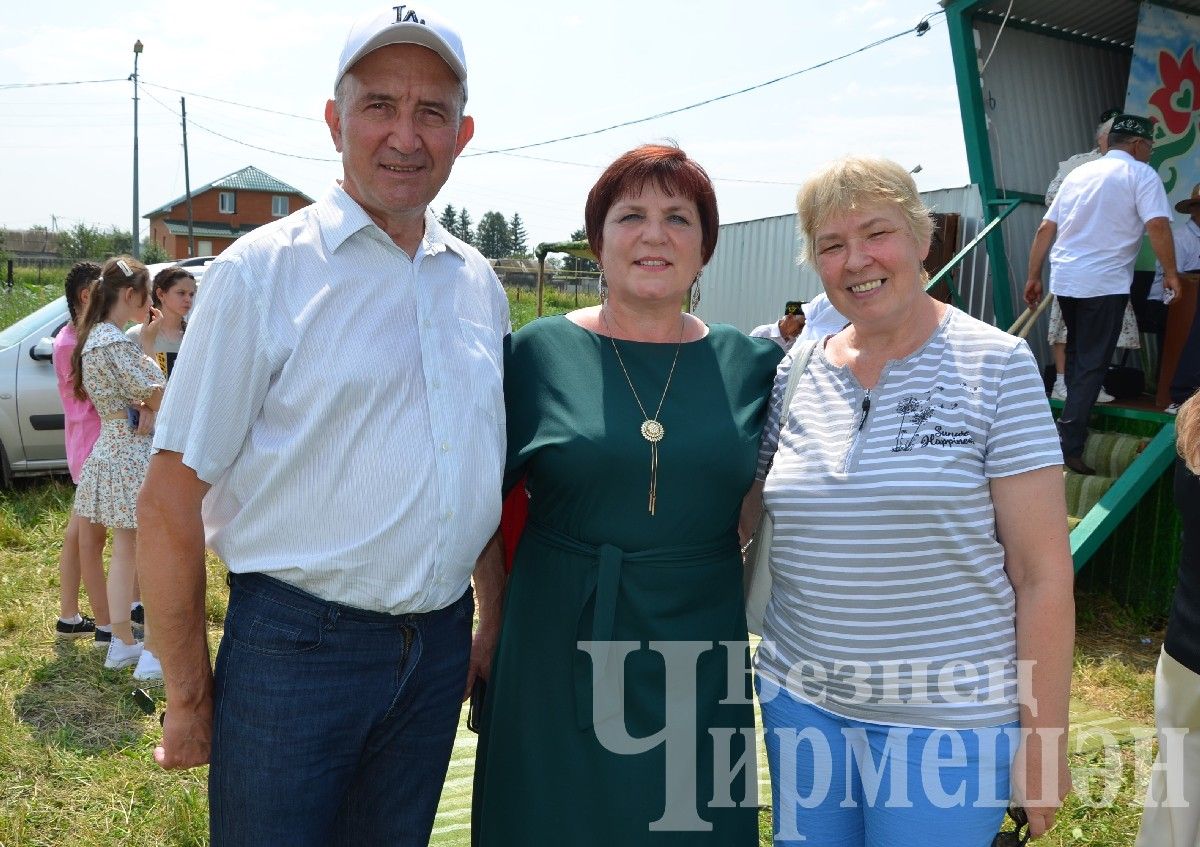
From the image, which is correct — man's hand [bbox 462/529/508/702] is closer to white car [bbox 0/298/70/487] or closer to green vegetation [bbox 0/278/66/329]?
white car [bbox 0/298/70/487]

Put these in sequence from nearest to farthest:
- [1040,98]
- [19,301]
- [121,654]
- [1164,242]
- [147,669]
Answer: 1. [147,669]
2. [121,654]
3. [1164,242]
4. [1040,98]
5. [19,301]

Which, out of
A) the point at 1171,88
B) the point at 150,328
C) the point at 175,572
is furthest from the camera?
the point at 1171,88

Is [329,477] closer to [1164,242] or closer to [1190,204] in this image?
[1164,242]

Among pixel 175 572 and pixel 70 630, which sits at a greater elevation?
pixel 175 572

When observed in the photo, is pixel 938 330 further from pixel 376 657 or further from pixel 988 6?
pixel 988 6

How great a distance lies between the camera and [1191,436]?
8.72ft

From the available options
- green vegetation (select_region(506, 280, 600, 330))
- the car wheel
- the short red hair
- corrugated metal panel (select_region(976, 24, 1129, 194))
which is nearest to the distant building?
green vegetation (select_region(506, 280, 600, 330))

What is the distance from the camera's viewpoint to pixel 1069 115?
8.09m

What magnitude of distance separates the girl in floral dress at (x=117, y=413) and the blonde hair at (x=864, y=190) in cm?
395

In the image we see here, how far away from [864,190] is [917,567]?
815 millimetres

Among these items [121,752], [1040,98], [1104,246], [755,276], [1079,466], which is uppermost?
[1040,98]

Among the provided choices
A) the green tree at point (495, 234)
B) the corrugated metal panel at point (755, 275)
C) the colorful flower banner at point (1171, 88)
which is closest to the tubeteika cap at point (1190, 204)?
the colorful flower banner at point (1171, 88)

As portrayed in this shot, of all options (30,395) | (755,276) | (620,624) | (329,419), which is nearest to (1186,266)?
(755,276)

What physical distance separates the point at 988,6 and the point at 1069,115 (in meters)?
1.51
